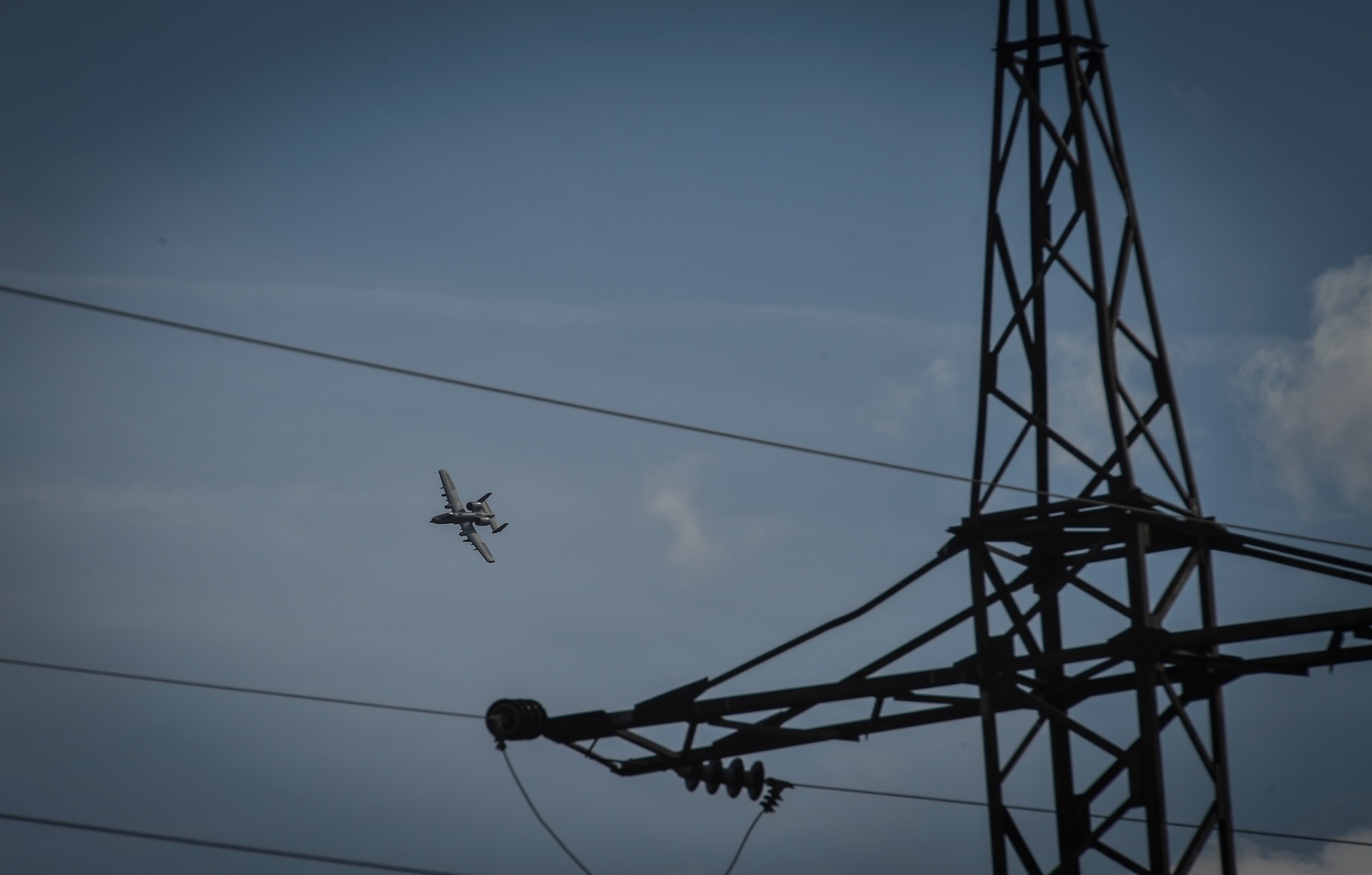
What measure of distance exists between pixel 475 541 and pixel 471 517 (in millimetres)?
2056

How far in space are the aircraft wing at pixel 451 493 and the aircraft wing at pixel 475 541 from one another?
33.0 inches

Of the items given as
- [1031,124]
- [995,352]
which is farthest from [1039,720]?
[1031,124]

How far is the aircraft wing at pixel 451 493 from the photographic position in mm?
71938

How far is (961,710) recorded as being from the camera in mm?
20109

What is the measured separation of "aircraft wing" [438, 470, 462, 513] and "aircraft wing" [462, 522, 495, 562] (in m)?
0.84

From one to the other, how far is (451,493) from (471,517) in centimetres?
280

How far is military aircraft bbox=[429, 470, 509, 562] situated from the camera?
7031cm

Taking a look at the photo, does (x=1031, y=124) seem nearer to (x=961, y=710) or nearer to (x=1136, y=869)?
(x=961, y=710)

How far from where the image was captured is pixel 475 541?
72.4 metres

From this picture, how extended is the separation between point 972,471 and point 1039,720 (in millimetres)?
3091

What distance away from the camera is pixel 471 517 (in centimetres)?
7062

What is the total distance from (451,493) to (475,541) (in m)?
2.37

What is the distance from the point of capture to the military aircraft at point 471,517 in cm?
7031

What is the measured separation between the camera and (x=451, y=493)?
2874 inches
